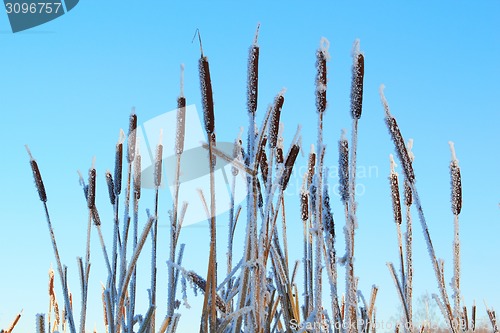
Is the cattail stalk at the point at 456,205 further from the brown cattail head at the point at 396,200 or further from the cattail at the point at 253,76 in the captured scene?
the cattail at the point at 253,76

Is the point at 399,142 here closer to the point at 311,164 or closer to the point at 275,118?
the point at 275,118

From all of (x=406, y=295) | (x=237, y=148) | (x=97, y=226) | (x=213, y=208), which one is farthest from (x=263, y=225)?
(x=97, y=226)

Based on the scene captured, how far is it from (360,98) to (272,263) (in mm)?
617

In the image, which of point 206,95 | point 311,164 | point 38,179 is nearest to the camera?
point 206,95

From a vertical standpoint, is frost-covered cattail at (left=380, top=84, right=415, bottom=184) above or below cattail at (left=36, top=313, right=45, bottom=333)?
above

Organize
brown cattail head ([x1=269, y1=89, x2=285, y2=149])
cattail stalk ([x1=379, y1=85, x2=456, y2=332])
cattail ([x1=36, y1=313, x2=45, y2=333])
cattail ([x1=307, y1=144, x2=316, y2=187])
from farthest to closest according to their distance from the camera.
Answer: cattail ([x1=307, y1=144, x2=316, y2=187]), cattail ([x1=36, y1=313, x2=45, y2=333]), brown cattail head ([x1=269, y1=89, x2=285, y2=149]), cattail stalk ([x1=379, y1=85, x2=456, y2=332])

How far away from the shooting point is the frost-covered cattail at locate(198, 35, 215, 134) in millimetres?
1304

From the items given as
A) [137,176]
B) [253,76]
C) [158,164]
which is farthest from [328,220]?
[137,176]

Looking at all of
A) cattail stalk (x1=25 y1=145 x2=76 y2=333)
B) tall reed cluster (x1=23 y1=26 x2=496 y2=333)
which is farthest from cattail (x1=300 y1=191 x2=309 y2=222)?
cattail stalk (x1=25 y1=145 x2=76 y2=333)

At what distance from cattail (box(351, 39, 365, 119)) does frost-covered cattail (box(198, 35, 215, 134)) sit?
0.30m

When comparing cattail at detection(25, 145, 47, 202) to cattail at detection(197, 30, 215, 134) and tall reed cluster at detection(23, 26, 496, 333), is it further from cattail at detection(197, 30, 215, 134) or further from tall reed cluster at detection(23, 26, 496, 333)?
cattail at detection(197, 30, 215, 134)

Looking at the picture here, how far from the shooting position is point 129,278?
165cm

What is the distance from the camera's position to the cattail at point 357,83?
1312 millimetres

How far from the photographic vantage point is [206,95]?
1310 mm
